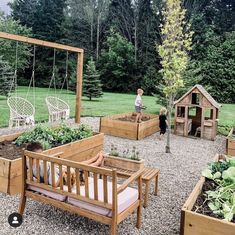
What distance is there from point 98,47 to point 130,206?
2850 cm

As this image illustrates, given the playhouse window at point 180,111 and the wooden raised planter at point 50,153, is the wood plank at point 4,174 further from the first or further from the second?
the playhouse window at point 180,111

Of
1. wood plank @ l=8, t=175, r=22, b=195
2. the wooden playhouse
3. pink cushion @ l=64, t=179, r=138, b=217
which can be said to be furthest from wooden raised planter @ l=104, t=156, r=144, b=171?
the wooden playhouse

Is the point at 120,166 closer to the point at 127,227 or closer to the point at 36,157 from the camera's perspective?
the point at 127,227

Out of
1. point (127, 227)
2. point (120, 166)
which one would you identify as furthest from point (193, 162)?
point (127, 227)

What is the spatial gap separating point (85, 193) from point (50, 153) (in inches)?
76.8

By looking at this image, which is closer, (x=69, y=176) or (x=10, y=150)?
(x=69, y=176)

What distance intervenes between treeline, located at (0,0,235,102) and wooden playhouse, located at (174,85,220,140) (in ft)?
45.3

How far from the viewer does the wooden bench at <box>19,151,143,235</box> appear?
2.94 meters

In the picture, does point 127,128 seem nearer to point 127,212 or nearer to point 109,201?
point 127,212

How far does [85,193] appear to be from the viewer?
308 cm

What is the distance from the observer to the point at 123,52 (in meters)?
27.5

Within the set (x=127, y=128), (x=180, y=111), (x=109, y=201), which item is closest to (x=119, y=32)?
(x=180, y=111)

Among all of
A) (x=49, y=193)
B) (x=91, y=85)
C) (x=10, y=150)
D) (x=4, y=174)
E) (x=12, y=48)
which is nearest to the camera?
(x=49, y=193)

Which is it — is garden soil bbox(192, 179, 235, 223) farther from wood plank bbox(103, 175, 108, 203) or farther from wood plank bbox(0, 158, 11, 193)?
wood plank bbox(0, 158, 11, 193)
